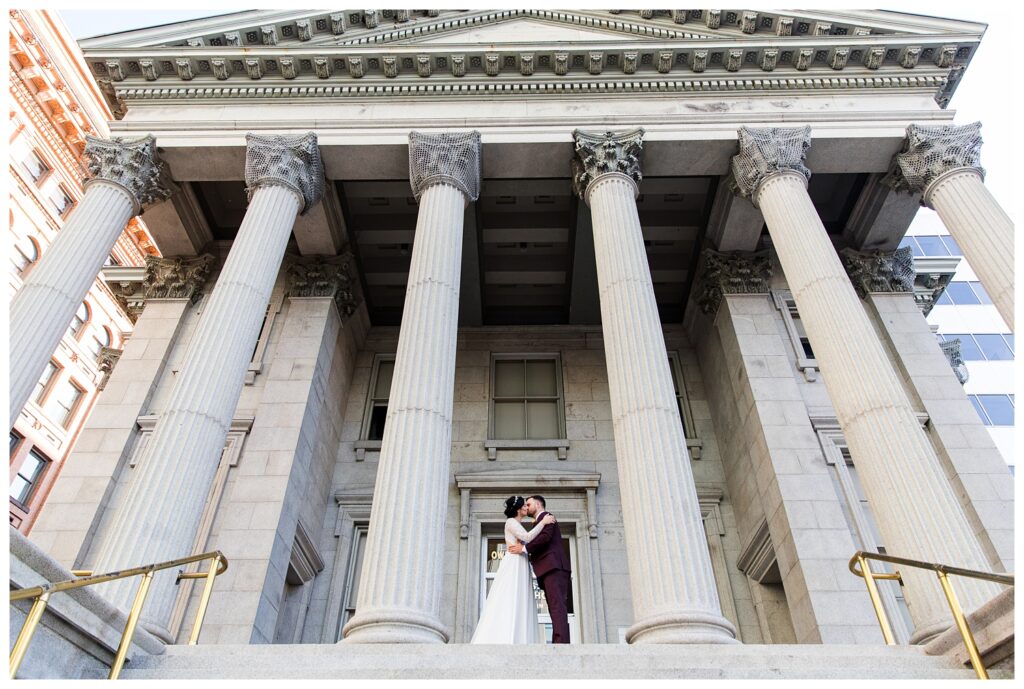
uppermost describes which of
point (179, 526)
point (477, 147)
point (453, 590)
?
point (477, 147)

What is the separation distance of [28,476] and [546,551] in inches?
1553

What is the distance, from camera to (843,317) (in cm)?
1138

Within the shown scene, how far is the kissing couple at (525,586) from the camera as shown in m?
8.68

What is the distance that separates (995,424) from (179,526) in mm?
44250

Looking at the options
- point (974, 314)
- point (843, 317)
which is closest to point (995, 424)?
point (974, 314)

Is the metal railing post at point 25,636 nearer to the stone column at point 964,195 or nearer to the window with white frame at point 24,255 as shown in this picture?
the stone column at point 964,195

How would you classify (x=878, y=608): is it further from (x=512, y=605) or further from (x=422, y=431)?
(x=422, y=431)

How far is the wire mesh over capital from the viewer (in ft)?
45.0

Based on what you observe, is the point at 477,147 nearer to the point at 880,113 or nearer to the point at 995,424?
the point at 880,113

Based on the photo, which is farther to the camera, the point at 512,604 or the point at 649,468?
the point at 649,468

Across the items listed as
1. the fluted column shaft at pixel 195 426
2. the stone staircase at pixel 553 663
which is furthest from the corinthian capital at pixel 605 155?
the stone staircase at pixel 553 663

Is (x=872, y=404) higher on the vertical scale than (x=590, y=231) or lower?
lower

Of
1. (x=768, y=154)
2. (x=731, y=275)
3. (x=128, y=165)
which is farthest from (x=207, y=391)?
(x=731, y=275)

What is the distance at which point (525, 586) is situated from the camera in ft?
29.8
